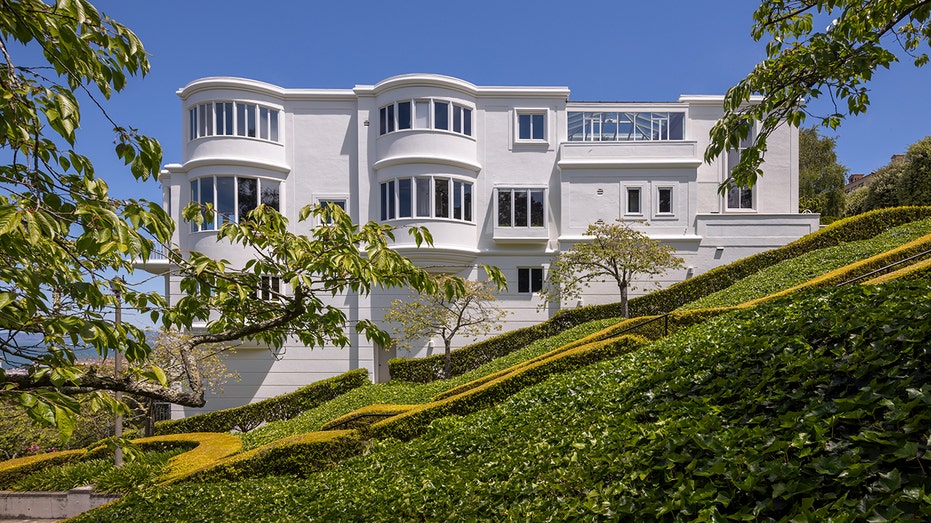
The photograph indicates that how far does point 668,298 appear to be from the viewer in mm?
18188

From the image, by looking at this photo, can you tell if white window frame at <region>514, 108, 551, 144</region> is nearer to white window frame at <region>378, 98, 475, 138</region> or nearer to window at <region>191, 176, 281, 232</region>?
white window frame at <region>378, 98, 475, 138</region>

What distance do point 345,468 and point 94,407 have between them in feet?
19.2

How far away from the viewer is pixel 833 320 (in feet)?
16.7

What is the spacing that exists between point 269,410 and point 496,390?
11.2 meters

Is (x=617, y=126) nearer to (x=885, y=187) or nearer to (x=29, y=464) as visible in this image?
(x=885, y=187)

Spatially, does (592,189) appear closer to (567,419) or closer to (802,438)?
(567,419)

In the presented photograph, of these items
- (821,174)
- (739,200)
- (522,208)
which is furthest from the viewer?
(821,174)

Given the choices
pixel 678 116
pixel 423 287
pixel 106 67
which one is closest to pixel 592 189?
pixel 678 116

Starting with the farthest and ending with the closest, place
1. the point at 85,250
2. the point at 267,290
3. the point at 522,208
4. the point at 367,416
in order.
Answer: the point at 522,208
the point at 367,416
the point at 267,290
the point at 85,250

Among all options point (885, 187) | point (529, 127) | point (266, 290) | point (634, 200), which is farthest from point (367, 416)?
point (885, 187)

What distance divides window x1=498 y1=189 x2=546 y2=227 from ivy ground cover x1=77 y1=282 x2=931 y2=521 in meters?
12.9

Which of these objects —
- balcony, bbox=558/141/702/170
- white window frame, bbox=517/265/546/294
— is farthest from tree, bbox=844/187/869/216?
white window frame, bbox=517/265/546/294

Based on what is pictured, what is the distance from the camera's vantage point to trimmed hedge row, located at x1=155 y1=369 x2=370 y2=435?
17.0 m

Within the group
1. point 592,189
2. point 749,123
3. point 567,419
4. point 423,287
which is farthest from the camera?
point 592,189
